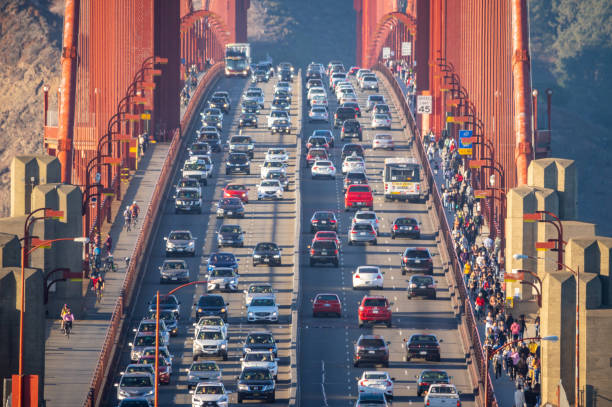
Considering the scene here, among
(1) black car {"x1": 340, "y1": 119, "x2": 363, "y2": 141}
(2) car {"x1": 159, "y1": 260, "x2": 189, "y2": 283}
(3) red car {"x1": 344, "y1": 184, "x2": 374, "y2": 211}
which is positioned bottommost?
(2) car {"x1": 159, "y1": 260, "x2": 189, "y2": 283}

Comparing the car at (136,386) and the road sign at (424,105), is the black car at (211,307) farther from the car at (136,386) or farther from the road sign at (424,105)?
the road sign at (424,105)

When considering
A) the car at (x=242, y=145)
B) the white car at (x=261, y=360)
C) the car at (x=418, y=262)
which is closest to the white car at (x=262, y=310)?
the white car at (x=261, y=360)

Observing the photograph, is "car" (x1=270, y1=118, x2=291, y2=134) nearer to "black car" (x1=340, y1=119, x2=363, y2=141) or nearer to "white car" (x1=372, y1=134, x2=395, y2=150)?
"black car" (x1=340, y1=119, x2=363, y2=141)

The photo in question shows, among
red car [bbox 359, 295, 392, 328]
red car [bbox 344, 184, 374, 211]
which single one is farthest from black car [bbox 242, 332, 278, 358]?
red car [bbox 344, 184, 374, 211]

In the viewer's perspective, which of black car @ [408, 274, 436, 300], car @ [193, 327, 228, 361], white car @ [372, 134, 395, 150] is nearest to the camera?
car @ [193, 327, 228, 361]

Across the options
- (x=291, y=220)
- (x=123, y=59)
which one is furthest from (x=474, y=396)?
(x=123, y=59)

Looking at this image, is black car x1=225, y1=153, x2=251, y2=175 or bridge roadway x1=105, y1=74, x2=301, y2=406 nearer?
bridge roadway x1=105, y1=74, x2=301, y2=406
